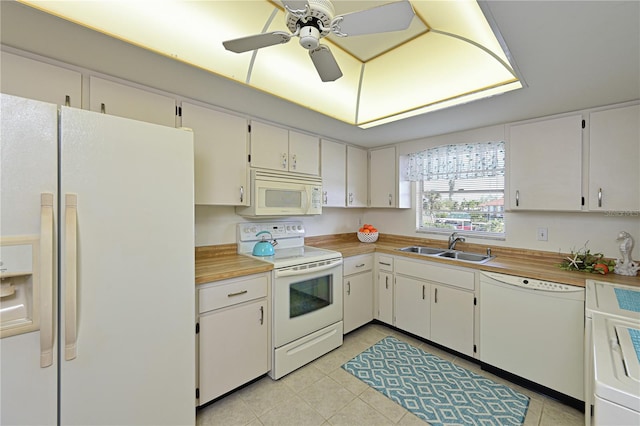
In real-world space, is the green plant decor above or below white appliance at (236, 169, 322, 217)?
below

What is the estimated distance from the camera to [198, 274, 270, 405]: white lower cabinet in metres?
1.79

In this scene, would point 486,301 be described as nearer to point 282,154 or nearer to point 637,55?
point 637,55

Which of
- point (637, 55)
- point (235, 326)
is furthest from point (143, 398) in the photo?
point (637, 55)

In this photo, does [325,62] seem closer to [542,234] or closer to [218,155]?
[218,155]

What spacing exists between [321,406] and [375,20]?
93.1 inches


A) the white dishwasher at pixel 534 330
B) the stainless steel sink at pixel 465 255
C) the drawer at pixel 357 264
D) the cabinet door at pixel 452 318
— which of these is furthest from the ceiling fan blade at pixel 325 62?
the stainless steel sink at pixel 465 255

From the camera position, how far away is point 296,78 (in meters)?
2.20

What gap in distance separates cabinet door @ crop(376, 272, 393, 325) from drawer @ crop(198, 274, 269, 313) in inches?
58.7

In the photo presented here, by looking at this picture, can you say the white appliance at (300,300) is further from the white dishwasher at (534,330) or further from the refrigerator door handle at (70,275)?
the white dishwasher at (534,330)

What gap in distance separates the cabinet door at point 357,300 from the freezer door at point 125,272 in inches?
64.2

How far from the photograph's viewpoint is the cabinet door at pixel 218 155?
2121mm

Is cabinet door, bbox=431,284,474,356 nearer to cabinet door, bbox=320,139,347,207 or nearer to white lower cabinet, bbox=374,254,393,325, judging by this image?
white lower cabinet, bbox=374,254,393,325

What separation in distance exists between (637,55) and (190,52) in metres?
2.57

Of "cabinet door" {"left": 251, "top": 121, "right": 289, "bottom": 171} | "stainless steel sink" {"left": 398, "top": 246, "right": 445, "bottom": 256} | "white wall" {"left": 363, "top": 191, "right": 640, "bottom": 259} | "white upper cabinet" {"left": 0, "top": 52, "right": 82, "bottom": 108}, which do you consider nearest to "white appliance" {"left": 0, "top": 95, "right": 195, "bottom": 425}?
"white upper cabinet" {"left": 0, "top": 52, "right": 82, "bottom": 108}
